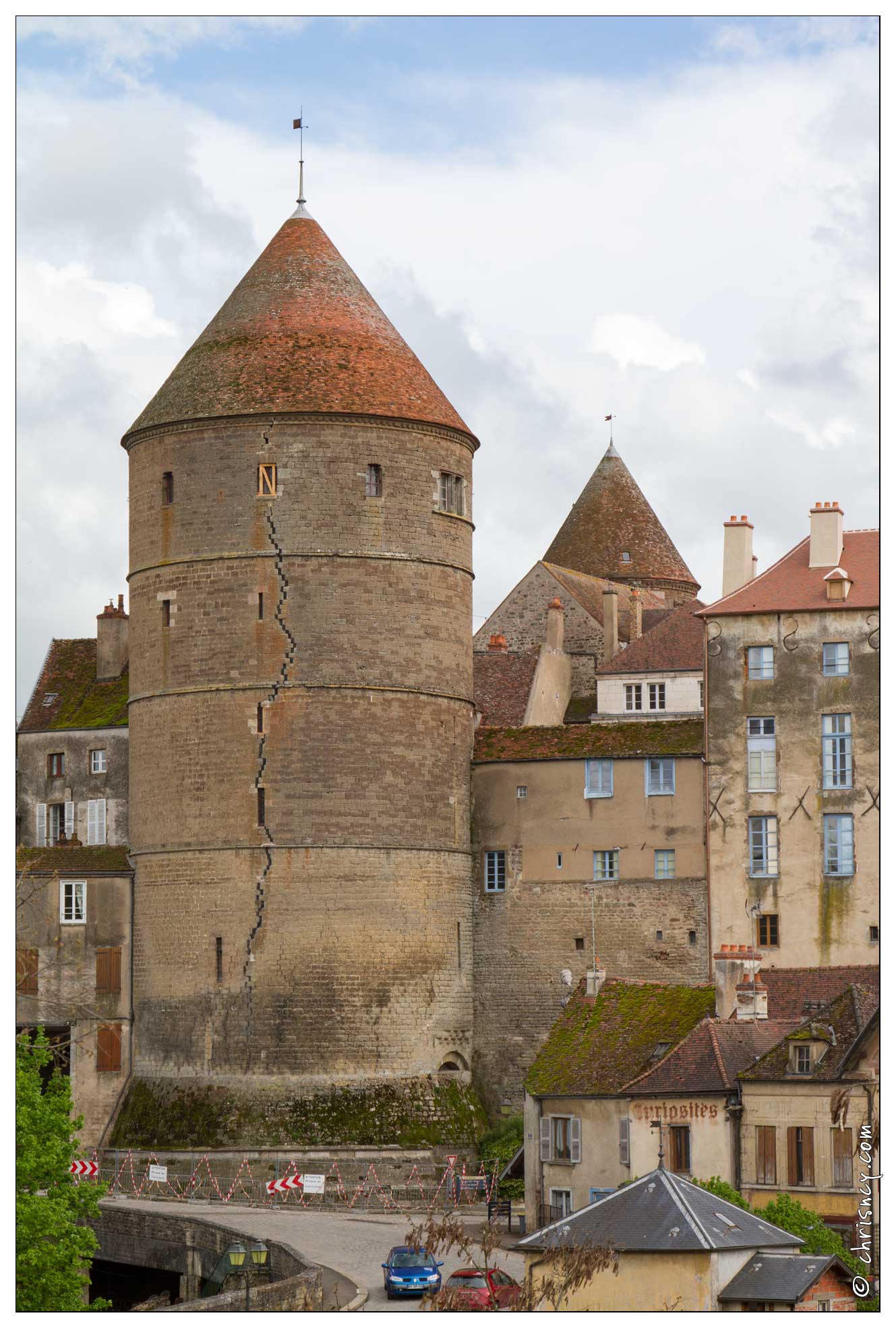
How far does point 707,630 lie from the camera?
159 feet

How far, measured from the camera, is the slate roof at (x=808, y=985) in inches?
1599

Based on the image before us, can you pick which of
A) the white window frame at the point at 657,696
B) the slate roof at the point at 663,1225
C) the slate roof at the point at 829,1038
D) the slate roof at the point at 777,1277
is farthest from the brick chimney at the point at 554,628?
the slate roof at the point at 777,1277

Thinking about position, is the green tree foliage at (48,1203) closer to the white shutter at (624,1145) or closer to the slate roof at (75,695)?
the white shutter at (624,1145)

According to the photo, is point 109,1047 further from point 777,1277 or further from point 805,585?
point 777,1277

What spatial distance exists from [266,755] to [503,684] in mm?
9497

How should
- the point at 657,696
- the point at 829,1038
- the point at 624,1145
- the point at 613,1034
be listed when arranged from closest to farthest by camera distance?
1. the point at 829,1038
2. the point at 624,1145
3. the point at 613,1034
4. the point at 657,696

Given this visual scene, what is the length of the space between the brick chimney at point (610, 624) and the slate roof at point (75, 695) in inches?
445

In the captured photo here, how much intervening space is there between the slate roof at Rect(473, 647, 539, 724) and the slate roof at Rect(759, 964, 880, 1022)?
43.3ft

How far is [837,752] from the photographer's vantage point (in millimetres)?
47094

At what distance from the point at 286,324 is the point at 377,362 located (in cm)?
176

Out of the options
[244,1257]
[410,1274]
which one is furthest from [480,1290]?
[244,1257]

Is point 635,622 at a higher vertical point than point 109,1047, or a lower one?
higher
